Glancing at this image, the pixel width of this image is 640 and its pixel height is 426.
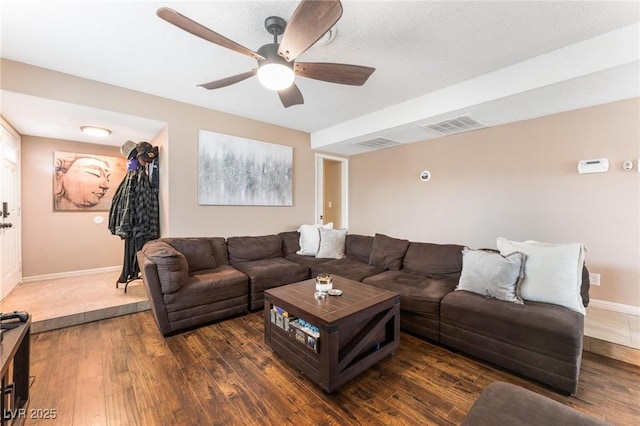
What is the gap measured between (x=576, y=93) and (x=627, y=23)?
2.30ft

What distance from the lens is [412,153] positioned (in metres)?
4.53

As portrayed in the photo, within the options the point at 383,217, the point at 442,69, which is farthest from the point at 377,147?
the point at 442,69

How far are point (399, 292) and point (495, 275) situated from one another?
83 cm

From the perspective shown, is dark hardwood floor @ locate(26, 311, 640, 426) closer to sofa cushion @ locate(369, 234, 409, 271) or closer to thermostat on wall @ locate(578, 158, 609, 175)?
sofa cushion @ locate(369, 234, 409, 271)

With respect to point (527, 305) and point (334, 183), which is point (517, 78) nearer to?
point (527, 305)

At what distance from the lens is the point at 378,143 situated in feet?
15.0

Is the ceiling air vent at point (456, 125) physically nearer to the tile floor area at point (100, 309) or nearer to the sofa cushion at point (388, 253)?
the sofa cushion at point (388, 253)

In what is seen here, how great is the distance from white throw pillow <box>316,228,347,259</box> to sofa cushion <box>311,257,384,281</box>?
157mm

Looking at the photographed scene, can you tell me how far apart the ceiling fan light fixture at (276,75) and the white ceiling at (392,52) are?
39 cm

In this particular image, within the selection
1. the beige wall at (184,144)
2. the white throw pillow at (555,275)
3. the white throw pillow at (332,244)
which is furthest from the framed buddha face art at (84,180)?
the white throw pillow at (555,275)

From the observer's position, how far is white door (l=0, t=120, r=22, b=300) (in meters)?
3.06

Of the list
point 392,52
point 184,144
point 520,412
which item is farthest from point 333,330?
point 184,144

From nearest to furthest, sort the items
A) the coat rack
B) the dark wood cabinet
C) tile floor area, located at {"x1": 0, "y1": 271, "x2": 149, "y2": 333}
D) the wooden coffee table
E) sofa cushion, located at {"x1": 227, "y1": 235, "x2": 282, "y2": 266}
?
the dark wood cabinet < the wooden coffee table < tile floor area, located at {"x1": 0, "y1": 271, "x2": 149, "y2": 333} < the coat rack < sofa cushion, located at {"x1": 227, "y1": 235, "x2": 282, "y2": 266}

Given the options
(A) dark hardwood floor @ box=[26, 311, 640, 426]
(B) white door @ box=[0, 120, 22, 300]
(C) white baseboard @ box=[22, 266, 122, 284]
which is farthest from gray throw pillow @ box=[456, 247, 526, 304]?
(C) white baseboard @ box=[22, 266, 122, 284]
